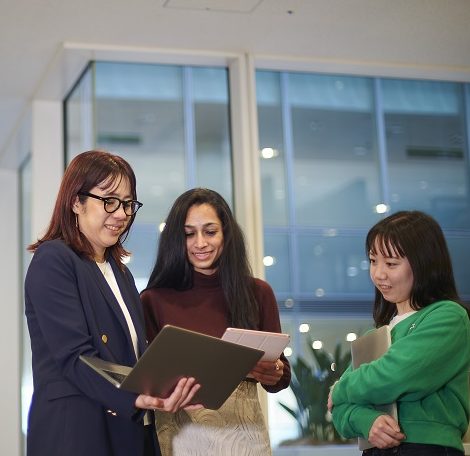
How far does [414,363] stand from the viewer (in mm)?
2387

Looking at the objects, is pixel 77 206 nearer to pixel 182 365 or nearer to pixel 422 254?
pixel 182 365

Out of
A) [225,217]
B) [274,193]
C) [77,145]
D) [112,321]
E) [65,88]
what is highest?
[65,88]

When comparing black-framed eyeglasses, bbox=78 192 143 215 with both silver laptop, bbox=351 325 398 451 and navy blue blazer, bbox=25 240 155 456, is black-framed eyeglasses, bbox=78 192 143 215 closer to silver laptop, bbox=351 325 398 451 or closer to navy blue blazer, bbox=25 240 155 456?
navy blue blazer, bbox=25 240 155 456

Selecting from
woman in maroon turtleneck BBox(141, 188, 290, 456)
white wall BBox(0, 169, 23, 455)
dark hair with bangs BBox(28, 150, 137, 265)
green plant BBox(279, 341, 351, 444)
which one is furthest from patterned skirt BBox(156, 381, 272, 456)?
white wall BBox(0, 169, 23, 455)

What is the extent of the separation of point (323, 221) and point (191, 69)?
1.11m

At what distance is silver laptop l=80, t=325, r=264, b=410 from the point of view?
6.97 feet


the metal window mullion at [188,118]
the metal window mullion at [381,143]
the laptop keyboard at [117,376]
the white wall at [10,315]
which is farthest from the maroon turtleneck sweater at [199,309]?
the white wall at [10,315]

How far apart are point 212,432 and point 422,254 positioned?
82cm

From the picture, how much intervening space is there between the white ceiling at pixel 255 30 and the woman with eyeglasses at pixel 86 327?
194cm

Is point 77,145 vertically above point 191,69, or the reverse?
point 191,69

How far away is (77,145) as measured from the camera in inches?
203

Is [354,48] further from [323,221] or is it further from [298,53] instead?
[323,221]

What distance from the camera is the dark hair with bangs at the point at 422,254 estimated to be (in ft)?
8.47

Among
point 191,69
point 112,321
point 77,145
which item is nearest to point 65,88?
point 77,145
